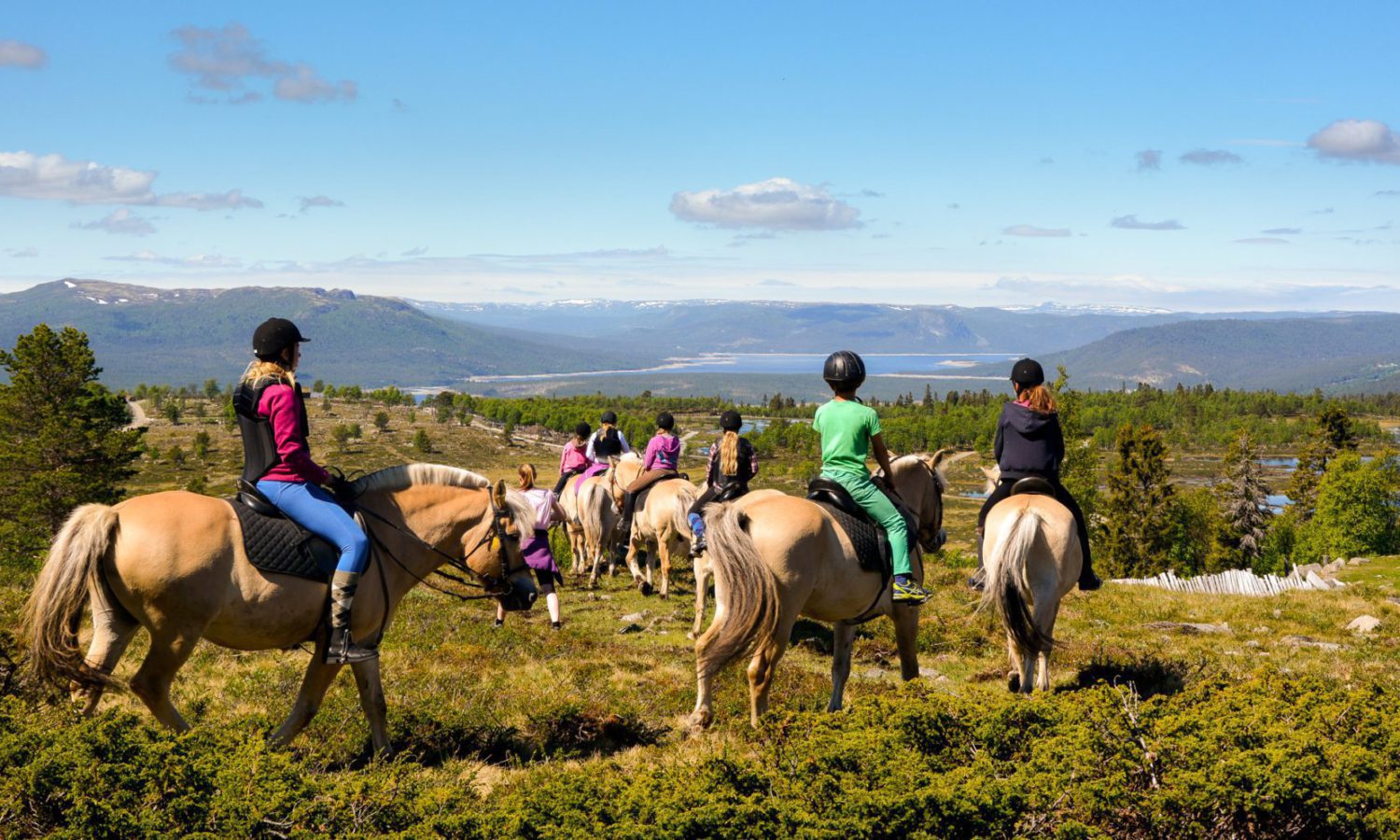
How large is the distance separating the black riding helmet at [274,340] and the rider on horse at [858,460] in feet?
16.3

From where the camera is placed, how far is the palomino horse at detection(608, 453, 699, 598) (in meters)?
16.7

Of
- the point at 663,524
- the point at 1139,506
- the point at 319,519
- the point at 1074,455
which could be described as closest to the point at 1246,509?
the point at 1139,506

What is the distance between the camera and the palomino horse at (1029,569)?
30.9 ft

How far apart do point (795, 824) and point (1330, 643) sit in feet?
43.3

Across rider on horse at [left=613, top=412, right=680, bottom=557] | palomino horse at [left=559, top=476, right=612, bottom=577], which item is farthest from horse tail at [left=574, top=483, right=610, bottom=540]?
rider on horse at [left=613, top=412, right=680, bottom=557]

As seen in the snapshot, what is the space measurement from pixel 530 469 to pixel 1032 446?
5.98 metres

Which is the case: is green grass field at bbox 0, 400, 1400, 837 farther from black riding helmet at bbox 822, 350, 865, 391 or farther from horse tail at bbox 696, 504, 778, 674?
black riding helmet at bbox 822, 350, 865, 391

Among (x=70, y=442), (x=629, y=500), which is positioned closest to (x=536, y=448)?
(x=70, y=442)

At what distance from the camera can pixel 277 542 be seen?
7230 millimetres

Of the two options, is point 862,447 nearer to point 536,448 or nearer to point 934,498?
point 934,498

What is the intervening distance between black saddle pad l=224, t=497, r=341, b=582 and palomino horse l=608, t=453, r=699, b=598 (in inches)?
364

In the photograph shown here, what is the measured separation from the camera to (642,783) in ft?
17.9

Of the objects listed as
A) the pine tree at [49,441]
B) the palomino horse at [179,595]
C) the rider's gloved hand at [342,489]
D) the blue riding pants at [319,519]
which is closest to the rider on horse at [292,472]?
the blue riding pants at [319,519]

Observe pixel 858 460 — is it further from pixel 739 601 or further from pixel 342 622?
pixel 342 622
